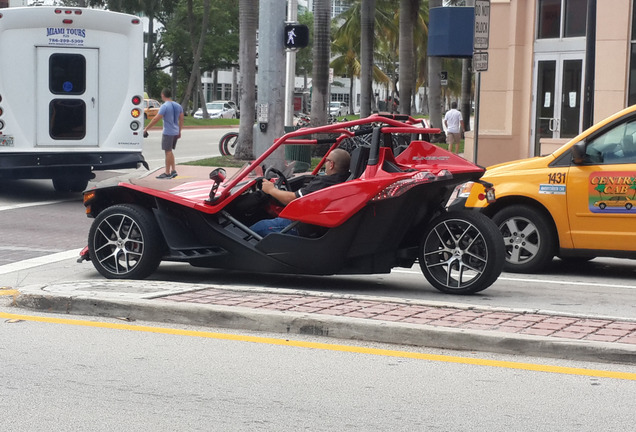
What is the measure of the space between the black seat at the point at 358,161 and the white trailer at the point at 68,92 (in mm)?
9203

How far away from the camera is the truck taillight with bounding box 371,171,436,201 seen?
8211mm

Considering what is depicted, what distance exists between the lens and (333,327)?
6.91 metres

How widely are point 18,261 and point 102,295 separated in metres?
3.27

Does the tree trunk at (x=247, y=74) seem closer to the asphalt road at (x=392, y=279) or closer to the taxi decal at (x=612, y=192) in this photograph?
the asphalt road at (x=392, y=279)

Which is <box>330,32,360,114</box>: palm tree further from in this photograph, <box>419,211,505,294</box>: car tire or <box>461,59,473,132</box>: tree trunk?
<box>419,211,505,294</box>: car tire

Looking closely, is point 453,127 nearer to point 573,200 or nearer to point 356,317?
point 573,200

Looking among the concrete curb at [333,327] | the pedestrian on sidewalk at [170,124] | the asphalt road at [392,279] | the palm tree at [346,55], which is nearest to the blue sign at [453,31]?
the pedestrian on sidewalk at [170,124]

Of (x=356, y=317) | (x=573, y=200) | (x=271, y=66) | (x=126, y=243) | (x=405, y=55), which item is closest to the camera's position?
(x=356, y=317)

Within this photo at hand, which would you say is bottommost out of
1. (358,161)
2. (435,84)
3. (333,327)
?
(333,327)

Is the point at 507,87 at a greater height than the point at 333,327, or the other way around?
the point at 507,87

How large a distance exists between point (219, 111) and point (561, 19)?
58.5 m

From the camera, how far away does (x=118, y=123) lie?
675 inches

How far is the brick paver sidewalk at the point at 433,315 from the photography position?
6.74m

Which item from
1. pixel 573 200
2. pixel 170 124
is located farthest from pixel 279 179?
pixel 170 124
